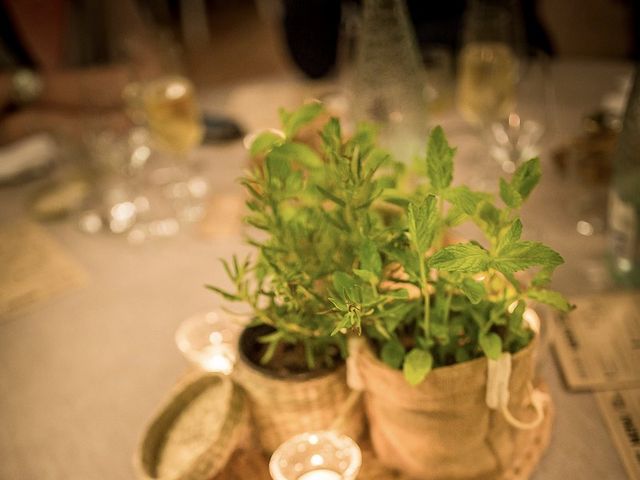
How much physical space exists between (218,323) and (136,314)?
17cm

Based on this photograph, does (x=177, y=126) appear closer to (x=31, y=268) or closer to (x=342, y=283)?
(x=31, y=268)

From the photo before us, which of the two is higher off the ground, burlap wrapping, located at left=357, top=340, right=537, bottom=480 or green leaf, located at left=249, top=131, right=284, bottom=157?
green leaf, located at left=249, top=131, right=284, bottom=157

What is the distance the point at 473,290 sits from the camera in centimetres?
45

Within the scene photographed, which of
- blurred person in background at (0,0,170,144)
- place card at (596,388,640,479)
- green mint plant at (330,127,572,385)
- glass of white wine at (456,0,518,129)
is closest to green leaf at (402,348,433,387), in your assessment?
Result: green mint plant at (330,127,572,385)

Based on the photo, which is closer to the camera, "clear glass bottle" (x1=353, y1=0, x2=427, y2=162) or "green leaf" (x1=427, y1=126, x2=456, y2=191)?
"green leaf" (x1=427, y1=126, x2=456, y2=191)

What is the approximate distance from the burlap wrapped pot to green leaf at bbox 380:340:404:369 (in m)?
0.07

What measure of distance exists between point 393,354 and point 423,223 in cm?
11

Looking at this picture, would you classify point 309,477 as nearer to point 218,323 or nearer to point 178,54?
point 218,323

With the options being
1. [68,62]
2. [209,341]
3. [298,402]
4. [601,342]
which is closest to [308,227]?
[298,402]

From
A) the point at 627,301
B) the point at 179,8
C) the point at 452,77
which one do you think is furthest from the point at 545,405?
the point at 179,8

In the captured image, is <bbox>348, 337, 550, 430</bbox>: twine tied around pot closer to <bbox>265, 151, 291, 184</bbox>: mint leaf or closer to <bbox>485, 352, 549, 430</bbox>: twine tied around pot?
<bbox>485, 352, 549, 430</bbox>: twine tied around pot

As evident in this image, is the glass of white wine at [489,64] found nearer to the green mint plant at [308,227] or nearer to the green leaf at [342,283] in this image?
the green mint plant at [308,227]

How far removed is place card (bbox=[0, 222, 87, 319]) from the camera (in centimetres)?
92

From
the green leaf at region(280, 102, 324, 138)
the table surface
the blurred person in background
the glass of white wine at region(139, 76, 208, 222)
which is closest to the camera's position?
the green leaf at region(280, 102, 324, 138)
